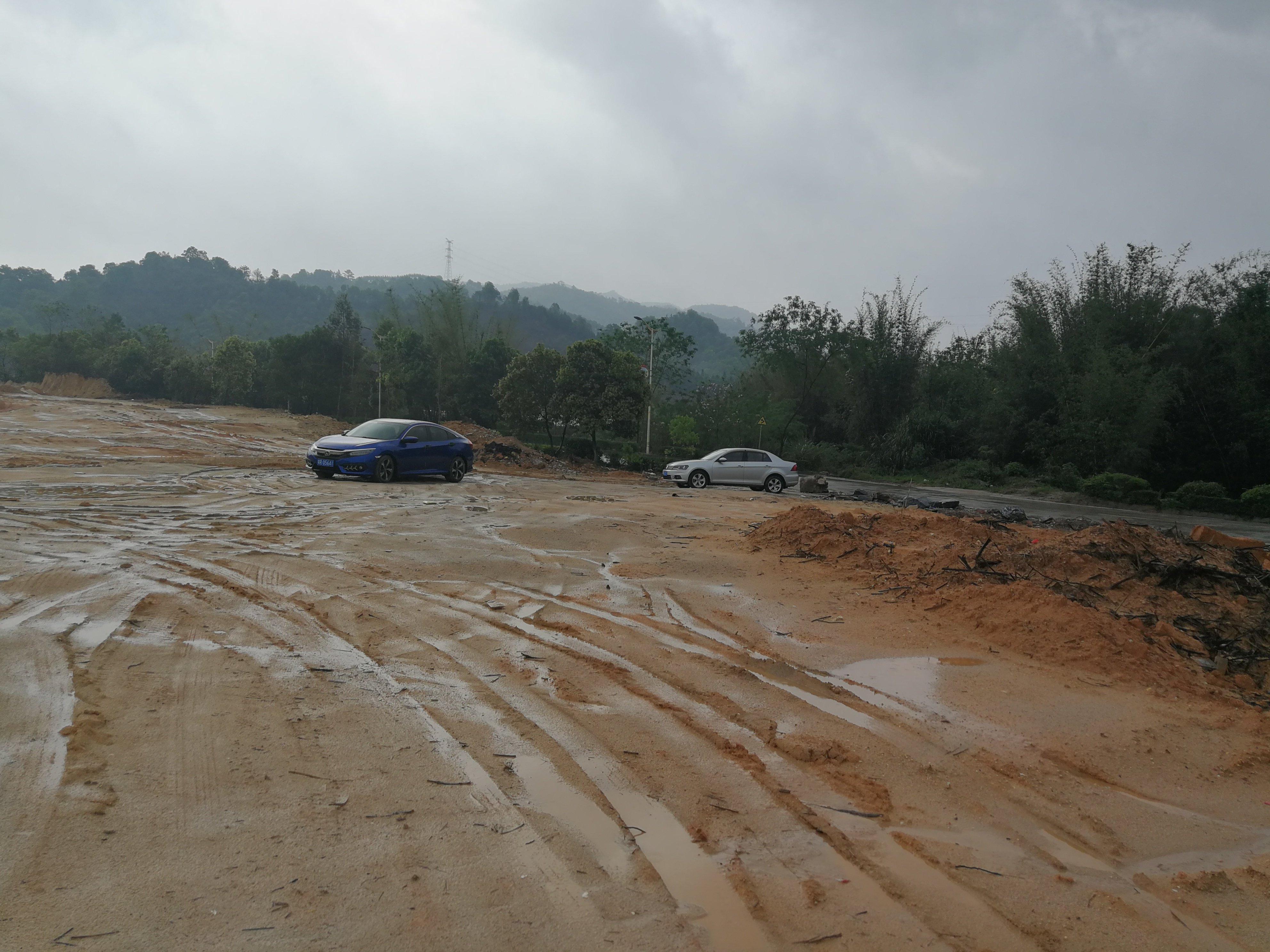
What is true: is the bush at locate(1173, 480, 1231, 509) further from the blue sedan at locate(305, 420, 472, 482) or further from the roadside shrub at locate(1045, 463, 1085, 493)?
the blue sedan at locate(305, 420, 472, 482)

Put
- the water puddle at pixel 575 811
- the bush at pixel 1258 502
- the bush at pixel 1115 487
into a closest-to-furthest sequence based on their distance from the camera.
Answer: the water puddle at pixel 575 811 → the bush at pixel 1258 502 → the bush at pixel 1115 487

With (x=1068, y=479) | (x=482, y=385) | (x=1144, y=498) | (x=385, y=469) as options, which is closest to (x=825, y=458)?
(x=1068, y=479)

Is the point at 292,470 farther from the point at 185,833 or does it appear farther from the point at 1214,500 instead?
the point at 1214,500

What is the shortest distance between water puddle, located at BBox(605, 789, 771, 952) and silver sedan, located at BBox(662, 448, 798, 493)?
2135 centimetres

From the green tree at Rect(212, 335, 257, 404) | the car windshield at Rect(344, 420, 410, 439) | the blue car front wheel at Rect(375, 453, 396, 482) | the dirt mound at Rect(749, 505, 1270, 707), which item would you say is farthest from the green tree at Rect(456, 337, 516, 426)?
the dirt mound at Rect(749, 505, 1270, 707)

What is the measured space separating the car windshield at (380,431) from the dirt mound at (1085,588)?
10045 millimetres

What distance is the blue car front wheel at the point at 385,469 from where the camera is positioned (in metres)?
18.0

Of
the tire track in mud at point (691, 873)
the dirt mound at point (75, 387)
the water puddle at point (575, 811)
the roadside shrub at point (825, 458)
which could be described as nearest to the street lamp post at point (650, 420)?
the roadside shrub at point (825, 458)

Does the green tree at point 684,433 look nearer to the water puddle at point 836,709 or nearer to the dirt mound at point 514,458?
the dirt mound at point 514,458

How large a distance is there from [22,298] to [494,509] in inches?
5409

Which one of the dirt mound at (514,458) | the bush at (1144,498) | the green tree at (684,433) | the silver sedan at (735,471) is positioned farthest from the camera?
the green tree at (684,433)

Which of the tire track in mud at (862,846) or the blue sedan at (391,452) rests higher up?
the blue sedan at (391,452)

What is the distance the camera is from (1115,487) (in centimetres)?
2748

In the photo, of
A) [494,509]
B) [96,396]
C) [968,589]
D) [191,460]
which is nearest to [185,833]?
[968,589]
